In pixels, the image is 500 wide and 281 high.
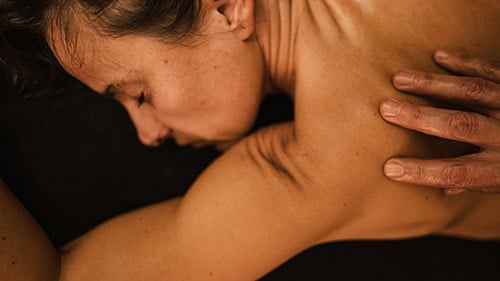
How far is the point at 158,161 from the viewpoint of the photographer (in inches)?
47.4

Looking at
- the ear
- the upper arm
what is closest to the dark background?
the upper arm

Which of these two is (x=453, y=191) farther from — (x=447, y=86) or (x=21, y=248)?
(x=21, y=248)

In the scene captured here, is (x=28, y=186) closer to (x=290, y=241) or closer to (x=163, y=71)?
(x=163, y=71)

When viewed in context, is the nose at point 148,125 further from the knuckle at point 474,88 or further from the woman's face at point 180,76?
the knuckle at point 474,88

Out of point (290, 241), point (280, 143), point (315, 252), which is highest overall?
point (280, 143)

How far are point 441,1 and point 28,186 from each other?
0.89 m

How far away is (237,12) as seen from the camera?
2.89 feet

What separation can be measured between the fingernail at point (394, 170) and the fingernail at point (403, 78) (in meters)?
0.13

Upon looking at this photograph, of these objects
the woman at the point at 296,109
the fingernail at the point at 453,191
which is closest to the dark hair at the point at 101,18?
the woman at the point at 296,109

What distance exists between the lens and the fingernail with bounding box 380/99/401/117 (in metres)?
0.84

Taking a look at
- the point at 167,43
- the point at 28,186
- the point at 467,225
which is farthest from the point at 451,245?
the point at 28,186

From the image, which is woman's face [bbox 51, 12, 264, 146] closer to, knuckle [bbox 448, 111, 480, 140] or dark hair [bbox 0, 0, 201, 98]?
dark hair [bbox 0, 0, 201, 98]

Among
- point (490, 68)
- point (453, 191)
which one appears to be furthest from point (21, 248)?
point (490, 68)

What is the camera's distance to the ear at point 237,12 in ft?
2.88
